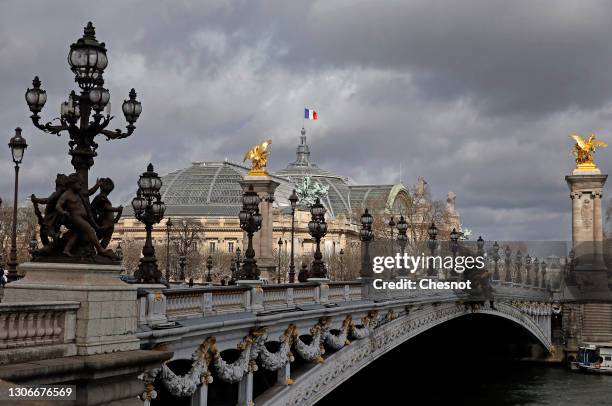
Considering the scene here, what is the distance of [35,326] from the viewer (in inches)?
424

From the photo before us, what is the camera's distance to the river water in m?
47.1

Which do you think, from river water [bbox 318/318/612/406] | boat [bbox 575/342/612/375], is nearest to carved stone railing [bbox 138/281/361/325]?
river water [bbox 318/318/612/406]

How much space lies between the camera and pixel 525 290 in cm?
6675

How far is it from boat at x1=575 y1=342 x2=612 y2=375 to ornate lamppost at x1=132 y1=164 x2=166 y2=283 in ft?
146

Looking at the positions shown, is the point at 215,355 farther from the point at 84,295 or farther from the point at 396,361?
the point at 396,361

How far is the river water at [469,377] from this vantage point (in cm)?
4706

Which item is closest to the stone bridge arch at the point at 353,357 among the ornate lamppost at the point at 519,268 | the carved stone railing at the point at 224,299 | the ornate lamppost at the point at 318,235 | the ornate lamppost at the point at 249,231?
the carved stone railing at the point at 224,299

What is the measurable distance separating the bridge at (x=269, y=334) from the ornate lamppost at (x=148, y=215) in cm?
79

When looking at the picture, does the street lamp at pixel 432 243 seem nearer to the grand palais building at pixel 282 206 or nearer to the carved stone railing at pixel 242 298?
the carved stone railing at pixel 242 298

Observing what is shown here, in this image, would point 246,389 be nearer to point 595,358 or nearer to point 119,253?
point 119,253

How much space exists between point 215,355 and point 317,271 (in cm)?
1071
